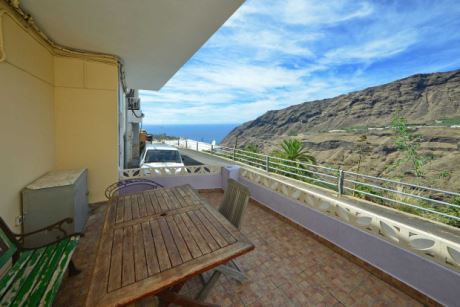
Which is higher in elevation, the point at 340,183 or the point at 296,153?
the point at 296,153

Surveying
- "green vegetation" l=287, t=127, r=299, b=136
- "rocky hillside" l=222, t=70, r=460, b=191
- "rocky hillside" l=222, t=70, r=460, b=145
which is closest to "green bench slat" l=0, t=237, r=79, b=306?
"rocky hillside" l=222, t=70, r=460, b=191

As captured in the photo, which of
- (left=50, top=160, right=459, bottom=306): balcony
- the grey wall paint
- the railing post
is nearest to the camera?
the grey wall paint

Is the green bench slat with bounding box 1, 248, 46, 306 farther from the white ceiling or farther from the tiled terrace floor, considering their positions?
the white ceiling

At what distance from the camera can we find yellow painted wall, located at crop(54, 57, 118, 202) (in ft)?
11.7

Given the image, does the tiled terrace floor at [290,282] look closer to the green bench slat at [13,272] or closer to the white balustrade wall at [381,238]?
the white balustrade wall at [381,238]

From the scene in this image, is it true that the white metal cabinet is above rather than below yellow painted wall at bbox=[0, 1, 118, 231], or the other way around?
below

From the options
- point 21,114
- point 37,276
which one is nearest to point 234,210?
point 37,276

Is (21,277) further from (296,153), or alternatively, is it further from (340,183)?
(296,153)

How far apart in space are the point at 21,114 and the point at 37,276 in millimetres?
2003

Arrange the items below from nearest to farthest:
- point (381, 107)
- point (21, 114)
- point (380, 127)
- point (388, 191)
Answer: point (21, 114)
point (388, 191)
point (380, 127)
point (381, 107)

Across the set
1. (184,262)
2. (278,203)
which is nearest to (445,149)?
(278,203)

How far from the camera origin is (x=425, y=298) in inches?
73.7

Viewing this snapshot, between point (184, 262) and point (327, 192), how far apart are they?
381cm

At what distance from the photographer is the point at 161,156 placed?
236 inches
